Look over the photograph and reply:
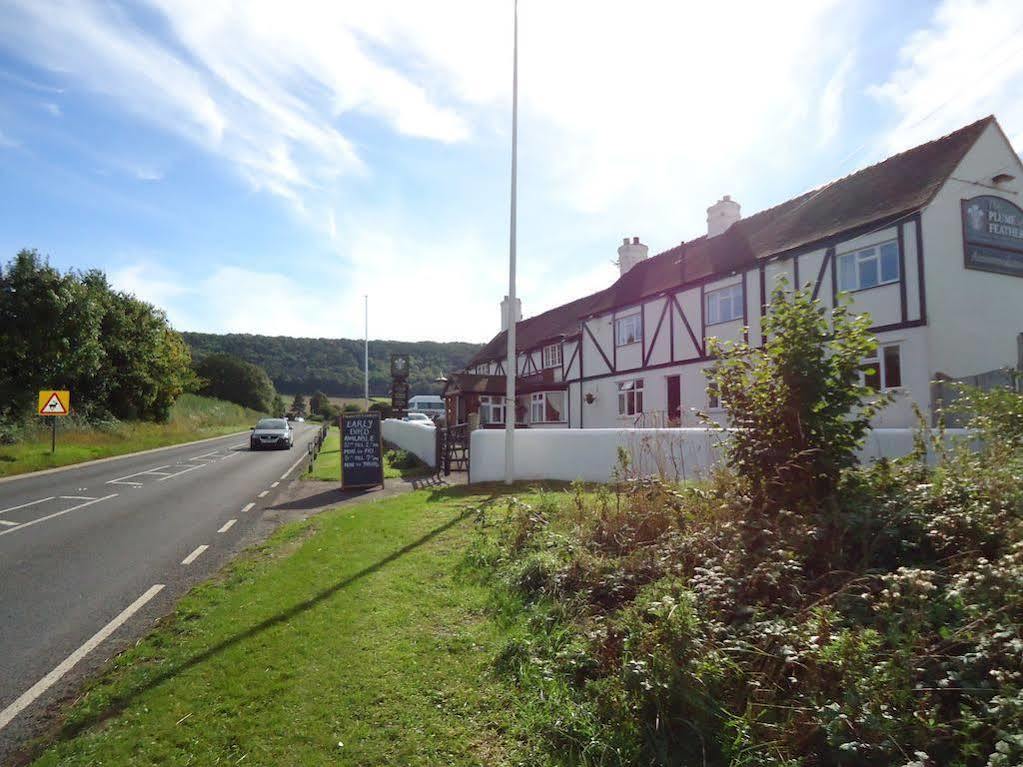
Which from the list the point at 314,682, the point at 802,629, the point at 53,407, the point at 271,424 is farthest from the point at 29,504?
the point at 271,424

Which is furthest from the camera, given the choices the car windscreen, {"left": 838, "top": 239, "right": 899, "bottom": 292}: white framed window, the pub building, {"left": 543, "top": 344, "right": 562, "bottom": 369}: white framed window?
{"left": 543, "top": 344, "right": 562, "bottom": 369}: white framed window

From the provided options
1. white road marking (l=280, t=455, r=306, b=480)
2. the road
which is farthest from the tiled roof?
the road

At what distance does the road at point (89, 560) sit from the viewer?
463 cm

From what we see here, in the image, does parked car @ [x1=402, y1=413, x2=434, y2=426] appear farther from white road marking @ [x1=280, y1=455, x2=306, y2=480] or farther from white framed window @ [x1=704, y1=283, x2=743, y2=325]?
white framed window @ [x1=704, y1=283, x2=743, y2=325]

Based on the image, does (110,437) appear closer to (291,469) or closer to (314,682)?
(291,469)

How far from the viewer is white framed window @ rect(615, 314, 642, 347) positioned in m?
25.1

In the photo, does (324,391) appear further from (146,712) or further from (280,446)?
(146,712)

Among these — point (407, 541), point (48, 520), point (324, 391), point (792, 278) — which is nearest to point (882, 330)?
point (792, 278)

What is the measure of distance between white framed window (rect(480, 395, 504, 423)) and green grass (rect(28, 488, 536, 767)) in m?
25.6

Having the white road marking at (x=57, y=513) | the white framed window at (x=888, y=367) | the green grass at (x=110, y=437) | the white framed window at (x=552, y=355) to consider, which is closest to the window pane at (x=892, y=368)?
the white framed window at (x=888, y=367)

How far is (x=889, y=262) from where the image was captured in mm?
15828

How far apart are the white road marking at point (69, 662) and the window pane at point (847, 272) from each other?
17.7m

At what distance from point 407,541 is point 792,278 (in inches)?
604

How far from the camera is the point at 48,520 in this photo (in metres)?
10.9
